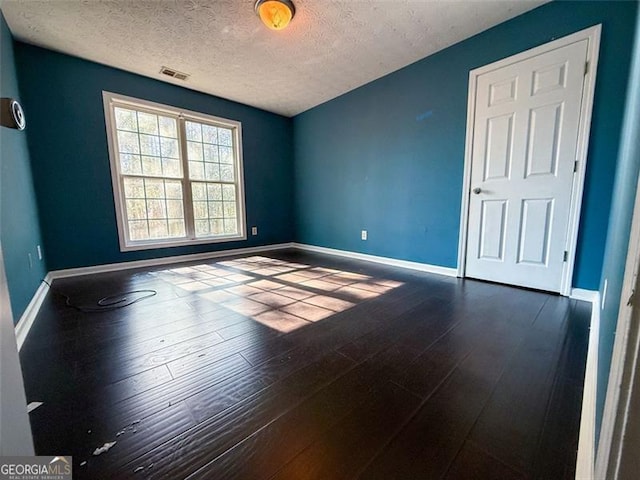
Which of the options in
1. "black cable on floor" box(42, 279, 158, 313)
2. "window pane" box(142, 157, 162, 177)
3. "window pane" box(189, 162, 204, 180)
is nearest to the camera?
"black cable on floor" box(42, 279, 158, 313)

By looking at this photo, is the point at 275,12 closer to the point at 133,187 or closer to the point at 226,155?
the point at 226,155

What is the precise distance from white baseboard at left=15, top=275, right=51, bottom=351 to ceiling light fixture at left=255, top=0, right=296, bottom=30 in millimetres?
2664

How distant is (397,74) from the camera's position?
3.16 meters

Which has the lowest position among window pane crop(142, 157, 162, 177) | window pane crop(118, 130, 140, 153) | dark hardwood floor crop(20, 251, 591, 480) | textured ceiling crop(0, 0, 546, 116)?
dark hardwood floor crop(20, 251, 591, 480)

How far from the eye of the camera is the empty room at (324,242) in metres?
0.81

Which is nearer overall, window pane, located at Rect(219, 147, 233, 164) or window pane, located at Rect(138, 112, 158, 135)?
window pane, located at Rect(138, 112, 158, 135)

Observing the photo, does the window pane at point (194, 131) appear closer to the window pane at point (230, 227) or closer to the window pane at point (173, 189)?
the window pane at point (173, 189)

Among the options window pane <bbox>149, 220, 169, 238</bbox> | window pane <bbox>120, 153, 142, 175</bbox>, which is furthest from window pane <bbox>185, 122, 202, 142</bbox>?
window pane <bbox>149, 220, 169, 238</bbox>

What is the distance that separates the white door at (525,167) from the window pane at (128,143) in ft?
13.2

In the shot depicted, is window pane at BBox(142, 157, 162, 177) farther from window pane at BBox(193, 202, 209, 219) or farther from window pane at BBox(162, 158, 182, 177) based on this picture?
window pane at BBox(193, 202, 209, 219)

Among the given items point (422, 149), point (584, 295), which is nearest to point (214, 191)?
point (422, 149)

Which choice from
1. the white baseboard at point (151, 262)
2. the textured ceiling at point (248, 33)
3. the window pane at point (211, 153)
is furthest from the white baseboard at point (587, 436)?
the window pane at point (211, 153)

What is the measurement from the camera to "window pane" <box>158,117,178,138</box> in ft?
11.4

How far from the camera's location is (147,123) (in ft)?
11.0
